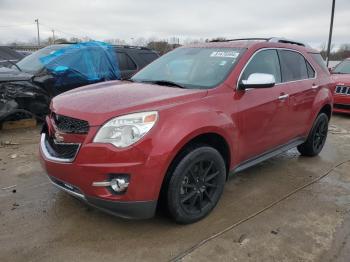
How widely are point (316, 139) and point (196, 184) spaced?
120 inches

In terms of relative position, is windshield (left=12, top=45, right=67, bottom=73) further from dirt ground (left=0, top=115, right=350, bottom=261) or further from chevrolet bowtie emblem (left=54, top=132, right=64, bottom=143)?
chevrolet bowtie emblem (left=54, top=132, right=64, bottom=143)

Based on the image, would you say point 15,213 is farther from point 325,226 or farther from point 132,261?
point 325,226

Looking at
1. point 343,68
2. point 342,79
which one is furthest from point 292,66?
point 343,68

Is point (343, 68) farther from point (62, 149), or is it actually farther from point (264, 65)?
point (62, 149)

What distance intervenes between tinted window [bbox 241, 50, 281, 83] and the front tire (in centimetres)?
102

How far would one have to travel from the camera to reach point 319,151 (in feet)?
18.9

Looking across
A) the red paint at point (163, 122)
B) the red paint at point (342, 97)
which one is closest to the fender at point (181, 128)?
the red paint at point (163, 122)

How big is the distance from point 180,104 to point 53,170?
4.14 ft

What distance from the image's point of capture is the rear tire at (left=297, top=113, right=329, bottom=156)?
5410mm

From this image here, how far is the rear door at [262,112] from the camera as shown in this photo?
3.77 m

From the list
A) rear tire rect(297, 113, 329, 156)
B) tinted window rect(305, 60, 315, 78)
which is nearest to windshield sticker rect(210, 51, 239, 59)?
tinted window rect(305, 60, 315, 78)

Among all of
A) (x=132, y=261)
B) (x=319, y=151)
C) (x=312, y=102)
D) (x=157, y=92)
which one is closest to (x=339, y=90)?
(x=319, y=151)

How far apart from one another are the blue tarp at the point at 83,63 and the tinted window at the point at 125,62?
124mm

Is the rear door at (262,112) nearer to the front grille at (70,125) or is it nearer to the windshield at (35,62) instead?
the front grille at (70,125)
